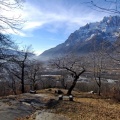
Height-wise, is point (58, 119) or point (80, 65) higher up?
point (80, 65)

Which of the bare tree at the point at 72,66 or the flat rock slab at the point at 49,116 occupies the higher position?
the bare tree at the point at 72,66

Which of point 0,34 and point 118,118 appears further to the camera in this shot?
point 0,34

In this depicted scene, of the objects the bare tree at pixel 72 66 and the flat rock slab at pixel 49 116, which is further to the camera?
the bare tree at pixel 72 66

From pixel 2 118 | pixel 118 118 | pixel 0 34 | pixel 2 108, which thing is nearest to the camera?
pixel 2 118

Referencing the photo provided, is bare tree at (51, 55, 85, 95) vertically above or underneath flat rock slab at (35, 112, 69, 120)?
above

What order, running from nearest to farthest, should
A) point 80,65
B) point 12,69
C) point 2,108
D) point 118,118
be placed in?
1. point 118,118
2. point 2,108
3. point 12,69
4. point 80,65

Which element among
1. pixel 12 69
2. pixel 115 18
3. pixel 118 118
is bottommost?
pixel 118 118

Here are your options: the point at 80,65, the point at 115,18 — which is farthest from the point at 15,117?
the point at 80,65

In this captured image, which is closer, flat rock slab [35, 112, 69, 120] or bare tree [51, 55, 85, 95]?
flat rock slab [35, 112, 69, 120]

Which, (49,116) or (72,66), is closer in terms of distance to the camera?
→ (49,116)

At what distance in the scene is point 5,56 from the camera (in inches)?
776

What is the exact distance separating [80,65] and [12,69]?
14.3 meters

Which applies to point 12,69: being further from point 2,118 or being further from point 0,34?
point 2,118

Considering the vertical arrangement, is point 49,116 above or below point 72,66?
below
